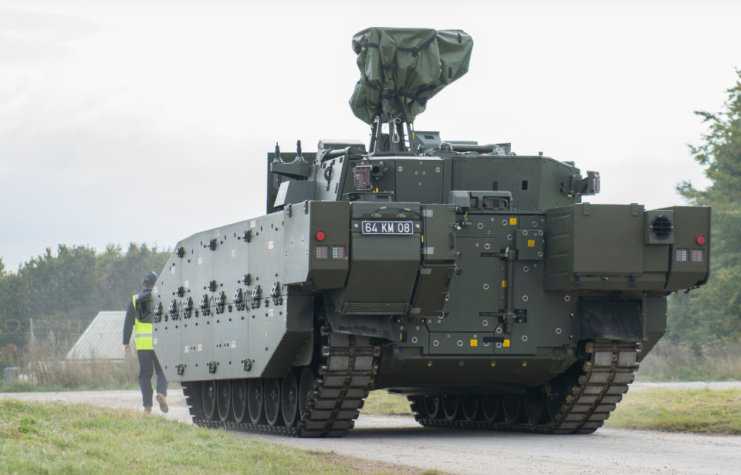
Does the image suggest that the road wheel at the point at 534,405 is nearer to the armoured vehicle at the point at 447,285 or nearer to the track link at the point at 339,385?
the armoured vehicle at the point at 447,285

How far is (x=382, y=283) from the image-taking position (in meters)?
11.3

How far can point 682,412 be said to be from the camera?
14.5 meters

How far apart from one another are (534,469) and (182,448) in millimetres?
2977

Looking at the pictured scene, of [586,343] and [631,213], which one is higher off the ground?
[631,213]

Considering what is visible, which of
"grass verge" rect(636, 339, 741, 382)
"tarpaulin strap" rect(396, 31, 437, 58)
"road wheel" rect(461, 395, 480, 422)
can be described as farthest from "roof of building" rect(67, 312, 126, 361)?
"tarpaulin strap" rect(396, 31, 437, 58)

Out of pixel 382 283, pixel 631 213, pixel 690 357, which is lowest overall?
pixel 690 357

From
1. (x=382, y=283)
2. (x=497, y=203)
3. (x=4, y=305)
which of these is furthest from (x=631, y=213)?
(x=4, y=305)

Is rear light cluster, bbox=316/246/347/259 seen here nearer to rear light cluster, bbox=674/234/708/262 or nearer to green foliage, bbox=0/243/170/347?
rear light cluster, bbox=674/234/708/262

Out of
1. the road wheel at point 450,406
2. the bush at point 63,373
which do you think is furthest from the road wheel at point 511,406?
the bush at point 63,373

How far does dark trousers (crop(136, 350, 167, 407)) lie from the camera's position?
16609 millimetres

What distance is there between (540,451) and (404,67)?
654 centimetres

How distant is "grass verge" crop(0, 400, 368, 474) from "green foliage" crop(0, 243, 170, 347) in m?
45.0

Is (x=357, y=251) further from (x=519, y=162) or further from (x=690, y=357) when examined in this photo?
(x=690, y=357)

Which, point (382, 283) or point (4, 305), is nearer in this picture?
point (382, 283)
